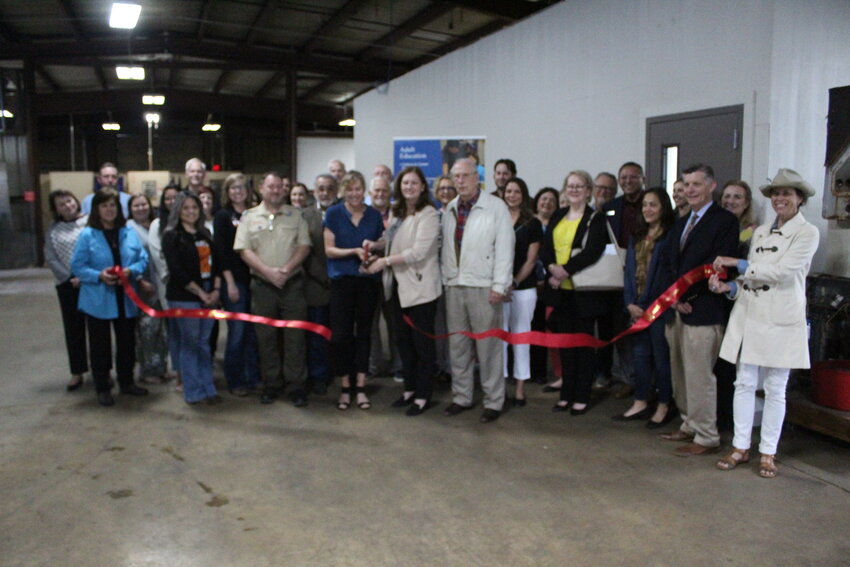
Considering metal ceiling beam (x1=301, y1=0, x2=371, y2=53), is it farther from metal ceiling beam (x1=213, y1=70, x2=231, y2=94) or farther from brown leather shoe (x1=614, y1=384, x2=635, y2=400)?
brown leather shoe (x1=614, y1=384, x2=635, y2=400)

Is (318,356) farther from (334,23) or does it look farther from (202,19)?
(202,19)

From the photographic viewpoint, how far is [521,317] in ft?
15.1

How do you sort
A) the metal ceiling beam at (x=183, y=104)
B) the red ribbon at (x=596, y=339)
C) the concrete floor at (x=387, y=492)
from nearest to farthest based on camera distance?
the concrete floor at (x=387, y=492), the red ribbon at (x=596, y=339), the metal ceiling beam at (x=183, y=104)

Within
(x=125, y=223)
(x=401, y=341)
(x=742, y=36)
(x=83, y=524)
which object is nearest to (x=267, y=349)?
(x=401, y=341)

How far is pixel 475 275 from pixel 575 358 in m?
0.88

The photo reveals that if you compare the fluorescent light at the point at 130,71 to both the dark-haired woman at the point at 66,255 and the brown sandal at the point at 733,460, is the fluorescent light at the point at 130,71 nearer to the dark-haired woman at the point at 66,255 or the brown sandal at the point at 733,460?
the dark-haired woman at the point at 66,255

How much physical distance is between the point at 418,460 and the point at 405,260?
1.24 metres

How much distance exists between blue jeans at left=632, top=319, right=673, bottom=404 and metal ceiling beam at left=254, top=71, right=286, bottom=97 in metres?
12.1

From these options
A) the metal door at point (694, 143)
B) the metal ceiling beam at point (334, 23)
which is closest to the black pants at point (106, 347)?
the metal door at point (694, 143)

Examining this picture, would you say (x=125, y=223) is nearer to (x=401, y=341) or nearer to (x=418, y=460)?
(x=401, y=341)

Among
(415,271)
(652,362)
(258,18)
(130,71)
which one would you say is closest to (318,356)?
(415,271)

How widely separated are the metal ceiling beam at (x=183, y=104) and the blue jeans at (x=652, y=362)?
1496 centimetres

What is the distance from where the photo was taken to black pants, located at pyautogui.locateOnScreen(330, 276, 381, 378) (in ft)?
14.7

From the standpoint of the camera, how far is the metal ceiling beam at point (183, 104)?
16.4 m
